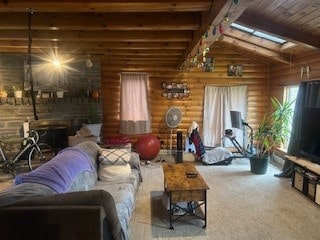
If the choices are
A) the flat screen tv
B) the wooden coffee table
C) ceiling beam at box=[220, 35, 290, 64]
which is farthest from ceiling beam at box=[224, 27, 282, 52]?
the wooden coffee table

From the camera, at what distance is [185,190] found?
10.2 feet

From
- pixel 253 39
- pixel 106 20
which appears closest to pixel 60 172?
pixel 106 20

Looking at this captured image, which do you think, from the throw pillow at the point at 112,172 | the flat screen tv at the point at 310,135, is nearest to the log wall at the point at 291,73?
the flat screen tv at the point at 310,135

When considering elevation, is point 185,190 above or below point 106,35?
below

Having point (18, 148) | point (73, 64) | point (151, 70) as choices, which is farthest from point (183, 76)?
point (18, 148)

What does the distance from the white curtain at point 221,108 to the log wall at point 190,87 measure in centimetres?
13

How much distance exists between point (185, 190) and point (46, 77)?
4.43 meters

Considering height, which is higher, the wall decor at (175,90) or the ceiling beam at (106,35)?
the ceiling beam at (106,35)

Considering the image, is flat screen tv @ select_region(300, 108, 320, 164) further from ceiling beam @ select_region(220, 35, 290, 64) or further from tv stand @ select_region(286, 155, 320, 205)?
ceiling beam @ select_region(220, 35, 290, 64)

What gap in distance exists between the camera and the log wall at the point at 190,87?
6906 millimetres

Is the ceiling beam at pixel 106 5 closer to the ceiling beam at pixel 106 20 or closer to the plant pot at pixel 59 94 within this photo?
the ceiling beam at pixel 106 20

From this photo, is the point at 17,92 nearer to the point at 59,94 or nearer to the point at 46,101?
the point at 46,101

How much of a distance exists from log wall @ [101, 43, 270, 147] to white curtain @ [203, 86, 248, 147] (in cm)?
13

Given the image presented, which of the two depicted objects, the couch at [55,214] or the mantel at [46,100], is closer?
the couch at [55,214]
